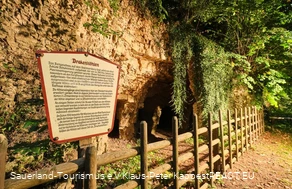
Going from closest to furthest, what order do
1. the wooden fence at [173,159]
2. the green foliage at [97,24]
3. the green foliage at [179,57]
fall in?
the wooden fence at [173,159] < the green foliage at [97,24] < the green foliage at [179,57]

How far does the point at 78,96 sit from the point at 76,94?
0.03 metres

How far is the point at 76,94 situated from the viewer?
160cm

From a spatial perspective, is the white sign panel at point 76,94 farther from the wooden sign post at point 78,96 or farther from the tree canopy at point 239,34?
the tree canopy at point 239,34

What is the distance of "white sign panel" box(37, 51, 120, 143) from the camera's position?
1.45 metres

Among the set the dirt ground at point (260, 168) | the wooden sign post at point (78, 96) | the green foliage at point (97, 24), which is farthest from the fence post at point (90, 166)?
the dirt ground at point (260, 168)

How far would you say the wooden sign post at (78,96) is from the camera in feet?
4.75

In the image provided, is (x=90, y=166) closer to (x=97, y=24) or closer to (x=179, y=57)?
(x=97, y=24)

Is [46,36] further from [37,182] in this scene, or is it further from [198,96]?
[198,96]

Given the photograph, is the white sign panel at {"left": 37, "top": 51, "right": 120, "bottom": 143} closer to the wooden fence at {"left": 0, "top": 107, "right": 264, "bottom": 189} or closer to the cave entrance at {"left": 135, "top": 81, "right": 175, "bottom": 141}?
the wooden fence at {"left": 0, "top": 107, "right": 264, "bottom": 189}

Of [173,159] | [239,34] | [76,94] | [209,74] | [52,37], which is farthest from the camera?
[239,34]

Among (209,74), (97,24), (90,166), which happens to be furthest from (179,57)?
(90,166)

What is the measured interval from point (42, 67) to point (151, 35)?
15.3ft

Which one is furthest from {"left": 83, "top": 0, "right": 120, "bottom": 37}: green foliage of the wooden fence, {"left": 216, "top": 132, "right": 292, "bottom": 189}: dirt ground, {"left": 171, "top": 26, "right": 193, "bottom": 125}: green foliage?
{"left": 216, "top": 132, "right": 292, "bottom": 189}: dirt ground

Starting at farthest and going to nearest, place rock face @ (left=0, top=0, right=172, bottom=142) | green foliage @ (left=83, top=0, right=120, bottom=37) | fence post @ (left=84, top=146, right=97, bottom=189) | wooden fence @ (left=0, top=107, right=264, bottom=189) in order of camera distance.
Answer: green foliage @ (left=83, top=0, right=120, bottom=37) → rock face @ (left=0, top=0, right=172, bottom=142) → fence post @ (left=84, top=146, right=97, bottom=189) → wooden fence @ (left=0, top=107, right=264, bottom=189)
